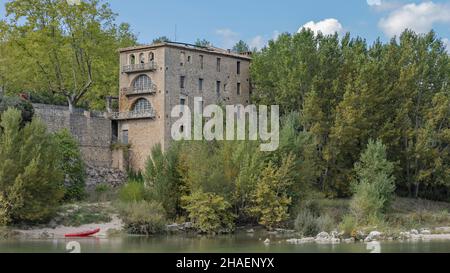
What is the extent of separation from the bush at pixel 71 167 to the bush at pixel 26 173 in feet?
20.0

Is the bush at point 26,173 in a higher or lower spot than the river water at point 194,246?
higher

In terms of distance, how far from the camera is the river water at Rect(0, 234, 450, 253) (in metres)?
34.8

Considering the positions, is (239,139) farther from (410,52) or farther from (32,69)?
(32,69)

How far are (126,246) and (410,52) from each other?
31.6 meters

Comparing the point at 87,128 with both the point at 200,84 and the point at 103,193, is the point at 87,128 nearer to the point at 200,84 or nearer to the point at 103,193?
the point at 103,193

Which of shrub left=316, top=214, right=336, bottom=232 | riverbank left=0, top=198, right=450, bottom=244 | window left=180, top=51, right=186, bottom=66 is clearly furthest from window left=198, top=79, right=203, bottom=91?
shrub left=316, top=214, right=336, bottom=232

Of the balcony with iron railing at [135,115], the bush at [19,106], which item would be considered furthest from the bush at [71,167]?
the balcony with iron railing at [135,115]

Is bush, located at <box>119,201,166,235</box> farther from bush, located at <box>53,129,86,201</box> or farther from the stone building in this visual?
the stone building

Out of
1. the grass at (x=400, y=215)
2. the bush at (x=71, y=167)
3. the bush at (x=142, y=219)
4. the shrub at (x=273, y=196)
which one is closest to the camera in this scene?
the bush at (x=142, y=219)

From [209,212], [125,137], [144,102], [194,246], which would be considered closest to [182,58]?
[144,102]

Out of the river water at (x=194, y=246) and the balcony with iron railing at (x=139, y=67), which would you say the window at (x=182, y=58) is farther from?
the river water at (x=194, y=246)

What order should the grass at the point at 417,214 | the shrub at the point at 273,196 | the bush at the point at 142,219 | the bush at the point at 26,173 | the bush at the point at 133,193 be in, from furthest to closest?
the grass at the point at 417,214 → the bush at the point at 133,193 → the shrub at the point at 273,196 → the bush at the point at 142,219 → the bush at the point at 26,173

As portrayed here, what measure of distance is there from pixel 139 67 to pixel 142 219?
21.0m

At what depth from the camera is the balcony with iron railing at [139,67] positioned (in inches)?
2467
